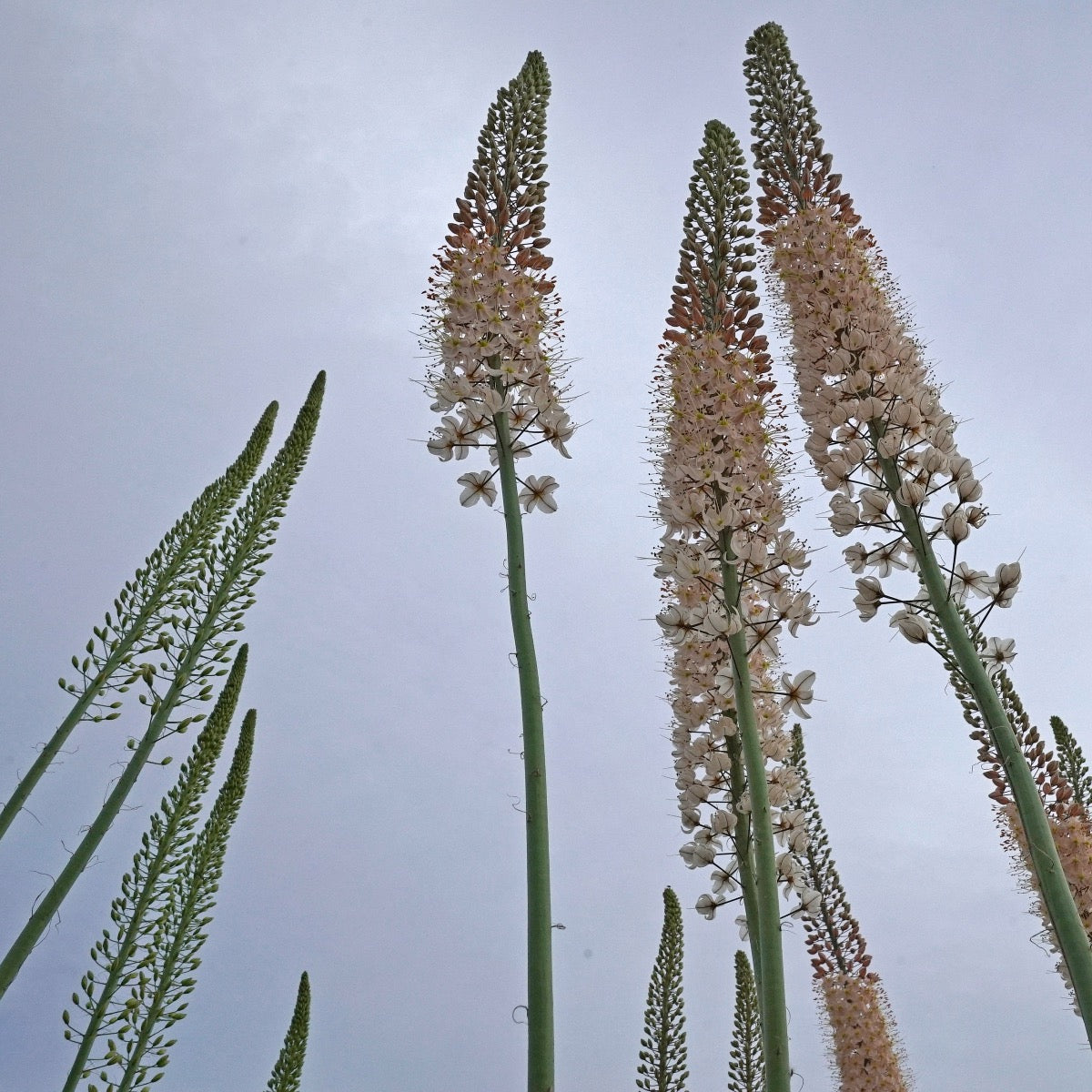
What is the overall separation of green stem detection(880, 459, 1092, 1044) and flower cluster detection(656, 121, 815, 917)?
0.74 meters

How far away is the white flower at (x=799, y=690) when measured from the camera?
4.89 m

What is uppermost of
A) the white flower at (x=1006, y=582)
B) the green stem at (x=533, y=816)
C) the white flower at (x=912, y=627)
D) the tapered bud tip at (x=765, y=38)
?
the tapered bud tip at (x=765, y=38)

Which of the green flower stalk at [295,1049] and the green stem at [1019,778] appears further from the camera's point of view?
the green flower stalk at [295,1049]

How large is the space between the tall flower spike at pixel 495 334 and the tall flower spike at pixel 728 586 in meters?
0.83

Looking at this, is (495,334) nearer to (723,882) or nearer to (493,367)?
(493,367)

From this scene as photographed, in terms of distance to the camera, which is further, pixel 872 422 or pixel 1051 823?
pixel 1051 823

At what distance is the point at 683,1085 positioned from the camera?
9.37 meters

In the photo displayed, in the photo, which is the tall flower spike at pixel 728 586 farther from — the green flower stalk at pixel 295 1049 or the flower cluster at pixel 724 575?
the green flower stalk at pixel 295 1049

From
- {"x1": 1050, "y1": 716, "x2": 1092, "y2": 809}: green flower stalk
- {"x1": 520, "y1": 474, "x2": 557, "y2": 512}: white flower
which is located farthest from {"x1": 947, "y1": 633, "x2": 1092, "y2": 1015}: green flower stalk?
{"x1": 520, "y1": 474, "x2": 557, "y2": 512}: white flower

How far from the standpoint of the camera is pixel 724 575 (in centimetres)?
468

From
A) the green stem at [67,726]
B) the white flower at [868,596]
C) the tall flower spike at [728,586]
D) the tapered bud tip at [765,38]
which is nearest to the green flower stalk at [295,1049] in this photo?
the green stem at [67,726]

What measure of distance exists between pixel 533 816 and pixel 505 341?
2944mm

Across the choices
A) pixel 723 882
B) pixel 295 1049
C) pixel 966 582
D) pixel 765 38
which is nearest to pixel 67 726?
pixel 295 1049

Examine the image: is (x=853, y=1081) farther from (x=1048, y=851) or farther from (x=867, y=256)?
(x=867, y=256)
